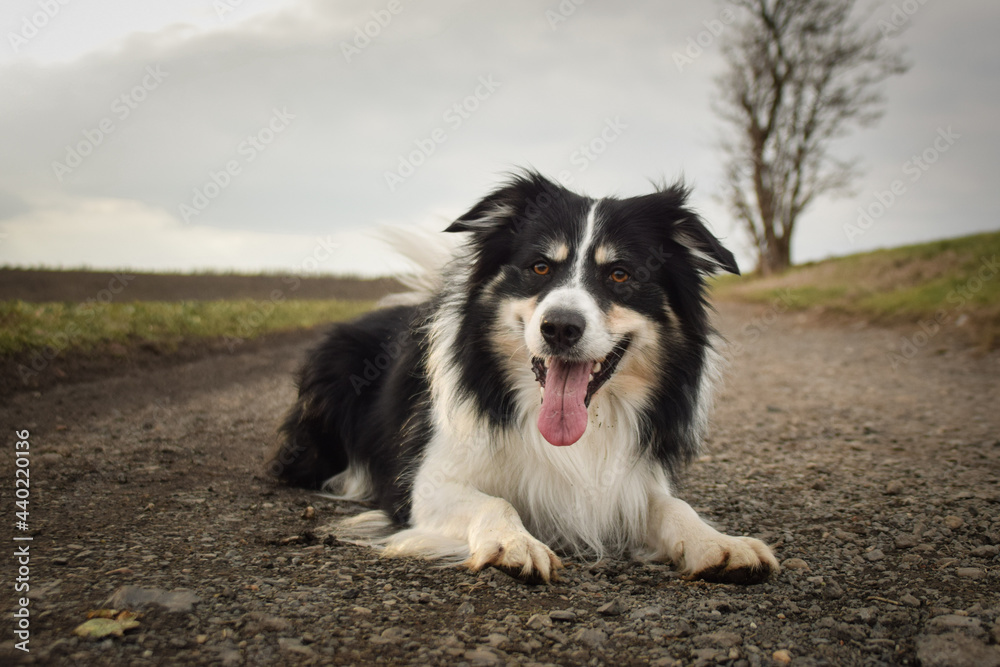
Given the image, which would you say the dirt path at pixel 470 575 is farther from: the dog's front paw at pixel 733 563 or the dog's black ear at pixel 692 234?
the dog's black ear at pixel 692 234

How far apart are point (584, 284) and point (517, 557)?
121 centimetres

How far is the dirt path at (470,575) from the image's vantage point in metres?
2.10

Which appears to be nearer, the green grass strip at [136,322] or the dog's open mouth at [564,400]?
the dog's open mouth at [564,400]

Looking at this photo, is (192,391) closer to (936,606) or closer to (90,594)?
(90,594)

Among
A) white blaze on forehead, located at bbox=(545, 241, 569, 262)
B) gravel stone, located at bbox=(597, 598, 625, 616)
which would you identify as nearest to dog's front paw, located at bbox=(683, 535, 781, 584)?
gravel stone, located at bbox=(597, 598, 625, 616)

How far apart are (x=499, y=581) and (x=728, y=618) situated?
0.86 meters

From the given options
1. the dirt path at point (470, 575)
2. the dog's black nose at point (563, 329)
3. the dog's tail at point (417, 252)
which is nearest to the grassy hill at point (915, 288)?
the dirt path at point (470, 575)

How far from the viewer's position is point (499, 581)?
260 cm

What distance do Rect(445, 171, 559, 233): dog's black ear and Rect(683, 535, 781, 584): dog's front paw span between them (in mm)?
1817

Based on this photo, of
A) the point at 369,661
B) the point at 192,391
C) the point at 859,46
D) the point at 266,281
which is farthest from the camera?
the point at 859,46

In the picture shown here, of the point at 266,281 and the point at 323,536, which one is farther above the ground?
the point at 266,281

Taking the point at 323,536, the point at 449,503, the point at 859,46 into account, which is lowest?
the point at 323,536

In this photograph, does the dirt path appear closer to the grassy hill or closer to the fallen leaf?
the fallen leaf

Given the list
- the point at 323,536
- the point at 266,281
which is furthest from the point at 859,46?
the point at 323,536
